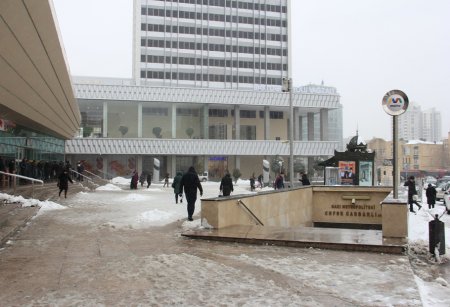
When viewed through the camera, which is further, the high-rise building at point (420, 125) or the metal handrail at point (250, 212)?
the high-rise building at point (420, 125)

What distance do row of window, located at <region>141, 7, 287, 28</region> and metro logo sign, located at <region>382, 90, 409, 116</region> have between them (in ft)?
238

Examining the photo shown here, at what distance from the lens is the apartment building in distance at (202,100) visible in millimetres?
58781

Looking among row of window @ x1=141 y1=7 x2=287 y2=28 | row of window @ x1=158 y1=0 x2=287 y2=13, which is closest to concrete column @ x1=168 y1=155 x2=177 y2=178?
row of window @ x1=141 y1=7 x2=287 y2=28

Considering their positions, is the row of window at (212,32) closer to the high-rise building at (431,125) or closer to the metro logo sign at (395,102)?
the metro logo sign at (395,102)

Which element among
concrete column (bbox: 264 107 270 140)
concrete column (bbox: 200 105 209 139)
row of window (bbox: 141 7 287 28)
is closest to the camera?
concrete column (bbox: 200 105 209 139)

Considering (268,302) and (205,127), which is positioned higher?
(205,127)

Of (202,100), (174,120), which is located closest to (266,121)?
(202,100)

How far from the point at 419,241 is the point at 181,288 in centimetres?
599

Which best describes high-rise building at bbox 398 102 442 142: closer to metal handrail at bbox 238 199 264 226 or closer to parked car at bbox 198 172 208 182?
parked car at bbox 198 172 208 182

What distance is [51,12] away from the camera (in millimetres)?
11516

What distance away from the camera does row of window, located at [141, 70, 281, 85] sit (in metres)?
76.4

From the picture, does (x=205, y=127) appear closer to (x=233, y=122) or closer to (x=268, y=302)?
(x=233, y=122)

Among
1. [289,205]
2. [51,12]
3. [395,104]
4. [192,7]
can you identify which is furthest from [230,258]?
[192,7]

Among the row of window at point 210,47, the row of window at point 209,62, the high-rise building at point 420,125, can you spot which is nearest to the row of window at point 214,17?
the row of window at point 210,47
